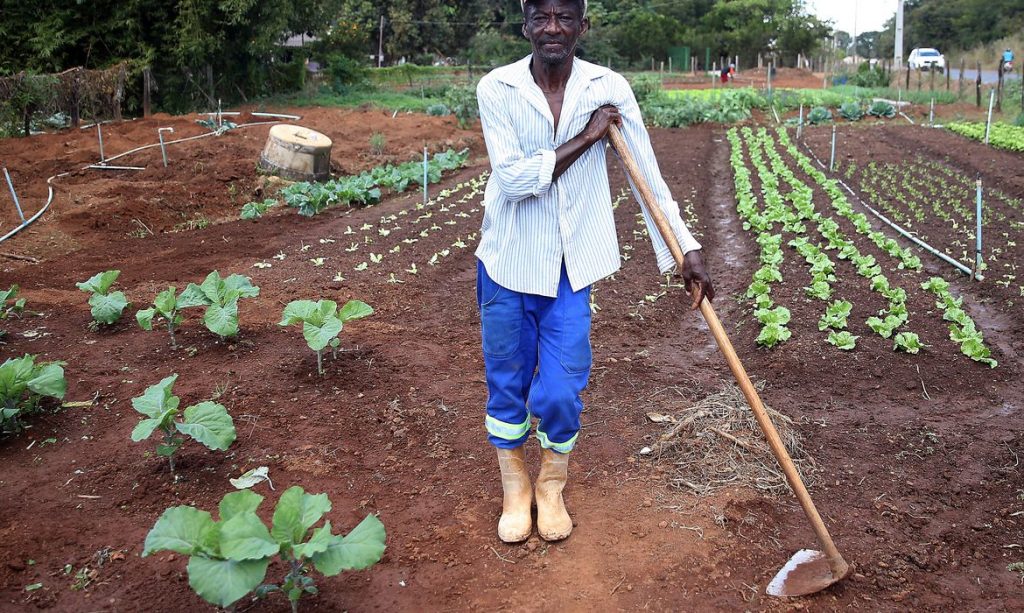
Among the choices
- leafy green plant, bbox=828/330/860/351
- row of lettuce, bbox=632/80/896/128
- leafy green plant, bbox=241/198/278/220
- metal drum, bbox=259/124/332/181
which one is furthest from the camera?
row of lettuce, bbox=632/80/896/128

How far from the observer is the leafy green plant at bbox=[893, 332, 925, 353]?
4902 mm

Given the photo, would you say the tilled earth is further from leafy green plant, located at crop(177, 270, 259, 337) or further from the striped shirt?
the striped shirt

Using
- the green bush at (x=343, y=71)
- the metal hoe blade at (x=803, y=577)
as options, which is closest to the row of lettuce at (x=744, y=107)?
the green bush at (x=343, y=71)

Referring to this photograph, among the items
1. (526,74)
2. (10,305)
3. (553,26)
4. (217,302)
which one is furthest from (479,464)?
(10,305)

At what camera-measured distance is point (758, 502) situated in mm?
3172

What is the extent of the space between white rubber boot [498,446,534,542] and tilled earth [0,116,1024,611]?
8 centimetres

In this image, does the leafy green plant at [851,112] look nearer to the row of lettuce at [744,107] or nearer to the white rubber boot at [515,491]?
the row of lettuce at [744,107]

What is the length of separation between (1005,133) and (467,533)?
49.7ft

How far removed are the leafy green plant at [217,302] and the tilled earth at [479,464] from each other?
7.2 inches

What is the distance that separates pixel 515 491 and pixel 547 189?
Answer: 1105 mm

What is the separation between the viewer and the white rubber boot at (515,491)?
2984mm

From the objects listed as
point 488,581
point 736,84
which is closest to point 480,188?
point 488,581

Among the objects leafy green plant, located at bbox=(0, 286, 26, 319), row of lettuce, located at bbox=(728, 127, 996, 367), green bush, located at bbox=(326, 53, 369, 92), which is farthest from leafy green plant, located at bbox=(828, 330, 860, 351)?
green bush, located at bbox=(326, 53, 369, 92)

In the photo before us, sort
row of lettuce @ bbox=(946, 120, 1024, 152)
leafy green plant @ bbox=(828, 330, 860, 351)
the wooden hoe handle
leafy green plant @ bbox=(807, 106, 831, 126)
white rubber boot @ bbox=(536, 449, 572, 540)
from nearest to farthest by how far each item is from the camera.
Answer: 1. the wooden hoe handle
2. white rubber boot @ bbox=(536, 449, 572, 540)
3. leafy green plant @ bbox=(828, 330, 860, 351)
4. row of lettuce @ bbox=(946, 120, 1024, 152)
5. leafy green plant @ bbox=(807, 106, 831, 126)
